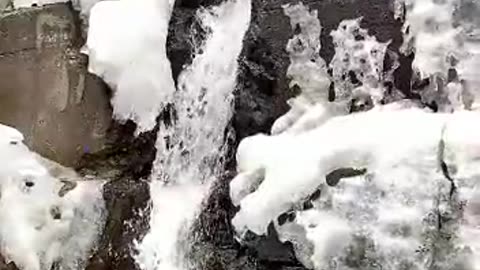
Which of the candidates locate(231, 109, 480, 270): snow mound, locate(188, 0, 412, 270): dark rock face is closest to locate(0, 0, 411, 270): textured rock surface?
locate(188, 0, 412, 270): dark rock face

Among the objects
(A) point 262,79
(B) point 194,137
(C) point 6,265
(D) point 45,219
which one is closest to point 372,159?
(A) point 262,79

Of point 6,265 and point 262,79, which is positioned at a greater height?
point 262,79

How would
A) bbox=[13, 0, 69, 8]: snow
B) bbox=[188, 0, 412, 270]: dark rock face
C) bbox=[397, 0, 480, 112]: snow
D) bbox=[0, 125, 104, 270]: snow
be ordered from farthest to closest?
bbox=[13, 0, 69, 8]: snow
bbox=[0, 125, 104, 270]: snow
bbox=[188, 0, 412, 270]: dark rock face
bbox=[397, 0, 480, 112]: snow

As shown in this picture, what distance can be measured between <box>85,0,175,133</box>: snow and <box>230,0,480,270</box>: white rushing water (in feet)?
1.76

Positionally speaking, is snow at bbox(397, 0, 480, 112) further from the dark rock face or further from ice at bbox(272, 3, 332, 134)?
ice at bbox(272, 3, 332, 134)

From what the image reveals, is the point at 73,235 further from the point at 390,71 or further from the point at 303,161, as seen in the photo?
the point at 390,71

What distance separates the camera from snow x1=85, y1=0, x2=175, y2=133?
13.7ft

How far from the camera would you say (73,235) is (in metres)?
4.06

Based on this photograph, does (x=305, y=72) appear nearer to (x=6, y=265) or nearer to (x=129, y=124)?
(x=129, y=124)

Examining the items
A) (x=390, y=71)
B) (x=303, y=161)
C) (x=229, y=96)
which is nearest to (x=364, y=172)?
(x=303, y=161)

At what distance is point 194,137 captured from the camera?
4.09 meters

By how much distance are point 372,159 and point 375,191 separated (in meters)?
0.12

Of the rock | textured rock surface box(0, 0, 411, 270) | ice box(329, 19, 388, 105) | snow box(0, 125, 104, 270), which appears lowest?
the rock

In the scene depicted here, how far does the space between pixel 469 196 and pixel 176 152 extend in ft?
4.18
